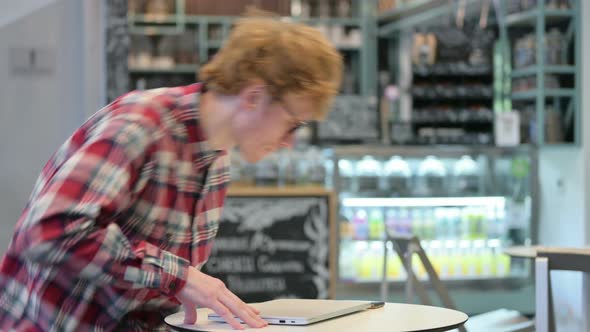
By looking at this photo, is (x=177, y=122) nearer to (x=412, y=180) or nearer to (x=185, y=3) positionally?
(x=412, y=180)

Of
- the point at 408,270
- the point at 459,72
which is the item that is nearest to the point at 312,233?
the point at 408,270

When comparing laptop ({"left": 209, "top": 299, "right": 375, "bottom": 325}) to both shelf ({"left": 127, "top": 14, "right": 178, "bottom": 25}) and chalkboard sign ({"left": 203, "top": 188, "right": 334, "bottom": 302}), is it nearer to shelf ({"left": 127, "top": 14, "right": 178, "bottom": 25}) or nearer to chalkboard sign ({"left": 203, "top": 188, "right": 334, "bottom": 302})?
chalkboard sign ({"left": 203, "top": 188, "right": 334, "bottom": 302})

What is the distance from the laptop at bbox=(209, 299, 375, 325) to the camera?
183 cm

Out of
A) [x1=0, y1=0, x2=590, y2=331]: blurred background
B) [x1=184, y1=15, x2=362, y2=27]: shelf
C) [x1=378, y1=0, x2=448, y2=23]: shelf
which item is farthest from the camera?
[x1=184, y1=15, x2=362, y2=27]: shelf

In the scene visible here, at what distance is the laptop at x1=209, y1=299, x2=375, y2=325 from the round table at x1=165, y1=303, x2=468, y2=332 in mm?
13

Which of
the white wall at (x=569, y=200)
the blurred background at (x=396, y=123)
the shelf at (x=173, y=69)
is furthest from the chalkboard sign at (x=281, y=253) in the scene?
the shelf at (x=173, y=69)

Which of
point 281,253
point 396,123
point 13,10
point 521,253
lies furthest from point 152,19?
point 521,253

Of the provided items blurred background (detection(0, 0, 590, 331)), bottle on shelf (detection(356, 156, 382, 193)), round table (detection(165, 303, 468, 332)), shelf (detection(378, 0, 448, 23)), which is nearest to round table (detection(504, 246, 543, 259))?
blurred background (detection(0, 0, 590, 331))

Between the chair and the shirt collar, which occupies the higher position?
the shirt collar

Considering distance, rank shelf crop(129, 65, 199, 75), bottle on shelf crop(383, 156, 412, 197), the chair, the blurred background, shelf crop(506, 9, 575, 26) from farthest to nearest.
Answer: shelf crop(129, 65, 199, 75) < shelf crop(506, 9, 575, 26) < bottle on shelf crop(383, 156, 412, 197) < the blurred background < the chair

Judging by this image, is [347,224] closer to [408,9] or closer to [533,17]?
[533,17]

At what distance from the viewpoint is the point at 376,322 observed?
1.85 metres

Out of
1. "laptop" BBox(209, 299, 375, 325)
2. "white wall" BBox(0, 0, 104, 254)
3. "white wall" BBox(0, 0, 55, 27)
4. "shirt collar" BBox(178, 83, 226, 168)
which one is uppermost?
"white wall" BBox(0, 0, 55, 27)

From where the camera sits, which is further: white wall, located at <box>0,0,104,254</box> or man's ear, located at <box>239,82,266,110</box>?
white wall, located at <box>0,0,104,254</box>
